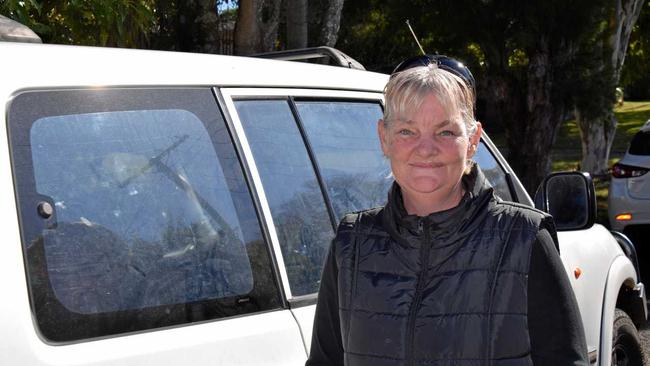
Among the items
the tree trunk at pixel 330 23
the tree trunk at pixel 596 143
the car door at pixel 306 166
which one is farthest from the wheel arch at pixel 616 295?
the tree trunk at pixel 596 143

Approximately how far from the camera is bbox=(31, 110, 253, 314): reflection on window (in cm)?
231

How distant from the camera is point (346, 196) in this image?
3.28 meters

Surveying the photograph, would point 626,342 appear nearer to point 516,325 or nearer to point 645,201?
point 516,325

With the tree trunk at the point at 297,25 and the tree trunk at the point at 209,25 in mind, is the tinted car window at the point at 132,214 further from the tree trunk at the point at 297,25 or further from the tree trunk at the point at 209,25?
the tree trunk at the point at 209,25

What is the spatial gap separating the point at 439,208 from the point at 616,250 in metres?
2.59

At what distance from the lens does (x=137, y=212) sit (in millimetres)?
2498

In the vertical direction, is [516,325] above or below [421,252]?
below

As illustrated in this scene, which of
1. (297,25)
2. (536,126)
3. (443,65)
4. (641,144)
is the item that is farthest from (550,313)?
(536,126)

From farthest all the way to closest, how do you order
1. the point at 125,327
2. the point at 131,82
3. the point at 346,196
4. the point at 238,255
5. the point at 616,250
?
the point at 616,250
the point at 346,196
the point at 238,255
the point at 131,82
the point at 125,327

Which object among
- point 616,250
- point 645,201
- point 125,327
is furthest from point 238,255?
point 645,201

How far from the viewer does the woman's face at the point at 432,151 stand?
91.2 inches

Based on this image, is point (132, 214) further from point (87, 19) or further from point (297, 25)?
point (297, 25)

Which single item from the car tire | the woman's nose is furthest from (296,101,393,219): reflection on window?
the car tire

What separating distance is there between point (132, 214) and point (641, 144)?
9105 mm
